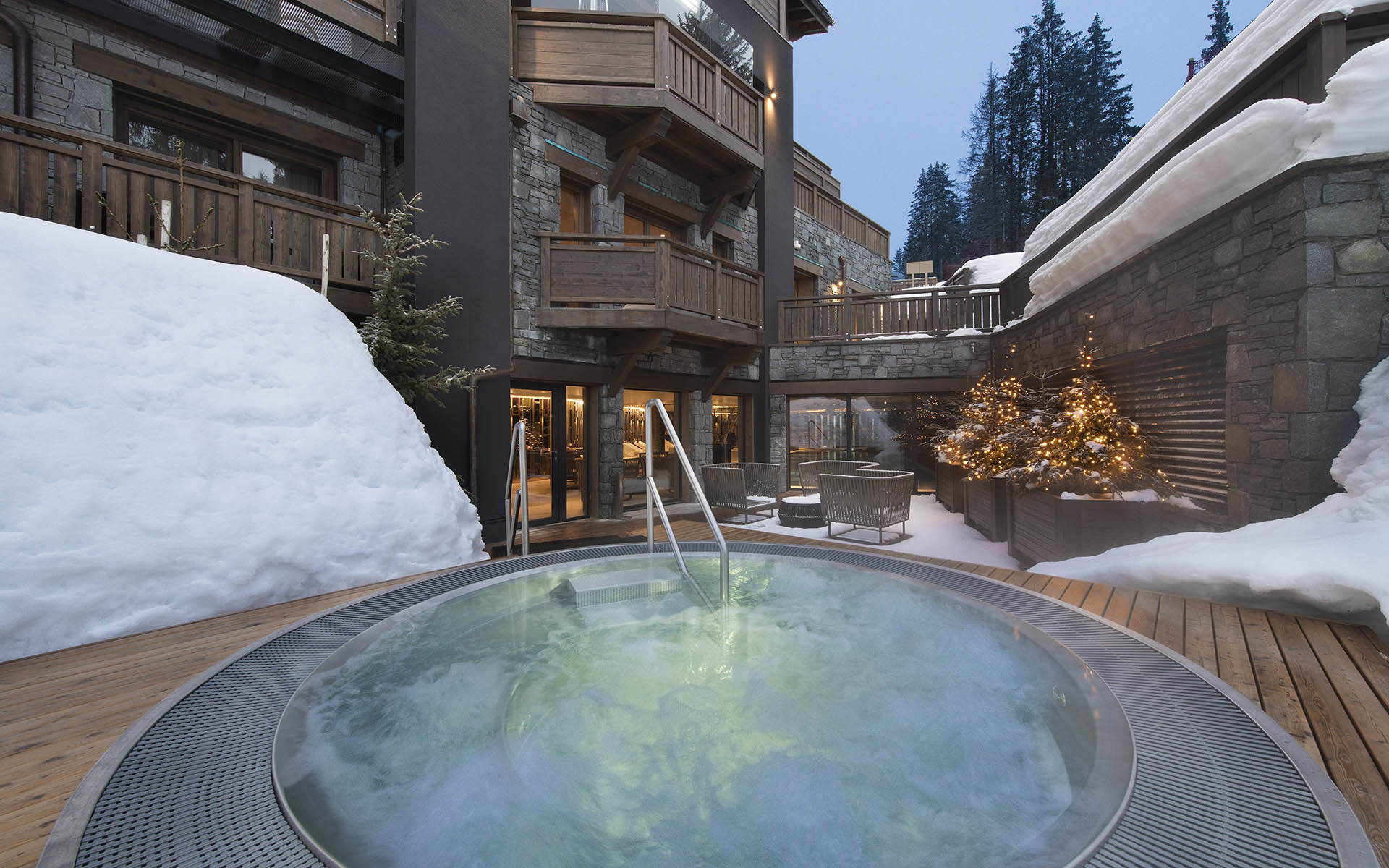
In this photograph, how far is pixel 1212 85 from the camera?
5.78 metres

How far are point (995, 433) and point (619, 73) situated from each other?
23.2ft

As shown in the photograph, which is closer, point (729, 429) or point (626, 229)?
point (626, 229)

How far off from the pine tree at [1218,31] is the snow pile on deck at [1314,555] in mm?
33228

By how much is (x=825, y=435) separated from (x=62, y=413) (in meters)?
11.3

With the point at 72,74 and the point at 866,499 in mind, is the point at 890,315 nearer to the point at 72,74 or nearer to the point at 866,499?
the point at 866,499

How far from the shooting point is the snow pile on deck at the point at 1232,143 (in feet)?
12.2

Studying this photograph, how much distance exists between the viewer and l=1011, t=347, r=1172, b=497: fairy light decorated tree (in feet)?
18.6

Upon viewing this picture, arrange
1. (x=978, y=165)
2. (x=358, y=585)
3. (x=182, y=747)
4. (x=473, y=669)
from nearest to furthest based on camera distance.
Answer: (x=182, y=747)
(x=473, y=669)
(x=358, y=585)
(x=978, y=165)

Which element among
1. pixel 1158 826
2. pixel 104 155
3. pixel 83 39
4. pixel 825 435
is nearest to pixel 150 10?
pixel 83 39

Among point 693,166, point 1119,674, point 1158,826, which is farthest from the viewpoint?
point 693,166

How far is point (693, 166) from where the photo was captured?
10.1m

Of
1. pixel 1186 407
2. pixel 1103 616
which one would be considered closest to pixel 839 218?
pixel 1186 407

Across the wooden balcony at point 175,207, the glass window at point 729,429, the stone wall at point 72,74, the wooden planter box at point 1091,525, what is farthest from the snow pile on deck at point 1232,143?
the stone wall at point 72,74

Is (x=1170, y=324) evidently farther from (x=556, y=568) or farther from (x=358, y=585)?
(x=358, y=585)
